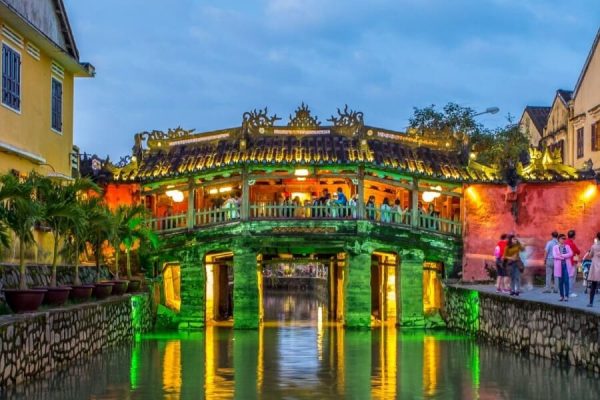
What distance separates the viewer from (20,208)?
19.0 metres

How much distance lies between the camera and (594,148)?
44000mm

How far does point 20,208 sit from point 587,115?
102ft

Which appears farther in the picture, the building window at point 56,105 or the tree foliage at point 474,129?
the tree foliage at point 474,129

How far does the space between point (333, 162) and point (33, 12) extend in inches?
385

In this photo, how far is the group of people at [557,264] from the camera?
22.2 meters

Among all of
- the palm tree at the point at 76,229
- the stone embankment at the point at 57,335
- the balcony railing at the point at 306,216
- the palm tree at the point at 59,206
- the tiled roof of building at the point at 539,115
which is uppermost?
the tiled roof of building at the point at 539,115

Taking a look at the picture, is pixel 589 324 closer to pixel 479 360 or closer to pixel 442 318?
pixel 479 360

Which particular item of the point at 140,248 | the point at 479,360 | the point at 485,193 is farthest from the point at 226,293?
the point at 479,360

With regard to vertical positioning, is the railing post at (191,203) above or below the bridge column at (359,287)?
above

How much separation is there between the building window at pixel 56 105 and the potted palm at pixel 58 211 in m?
8.60

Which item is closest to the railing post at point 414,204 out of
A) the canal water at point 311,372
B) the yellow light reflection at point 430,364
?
the canal water at point 311,372

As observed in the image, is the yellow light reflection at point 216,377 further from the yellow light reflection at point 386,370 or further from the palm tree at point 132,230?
the palm tree at point 132,230

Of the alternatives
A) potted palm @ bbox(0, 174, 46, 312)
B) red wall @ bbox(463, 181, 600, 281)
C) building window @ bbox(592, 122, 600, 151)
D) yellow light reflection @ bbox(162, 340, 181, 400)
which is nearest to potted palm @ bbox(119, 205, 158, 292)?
yellow light reflection @ bbox(162, 340, 181, 400)

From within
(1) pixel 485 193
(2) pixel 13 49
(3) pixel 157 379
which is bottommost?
(3) pixel 157 379
